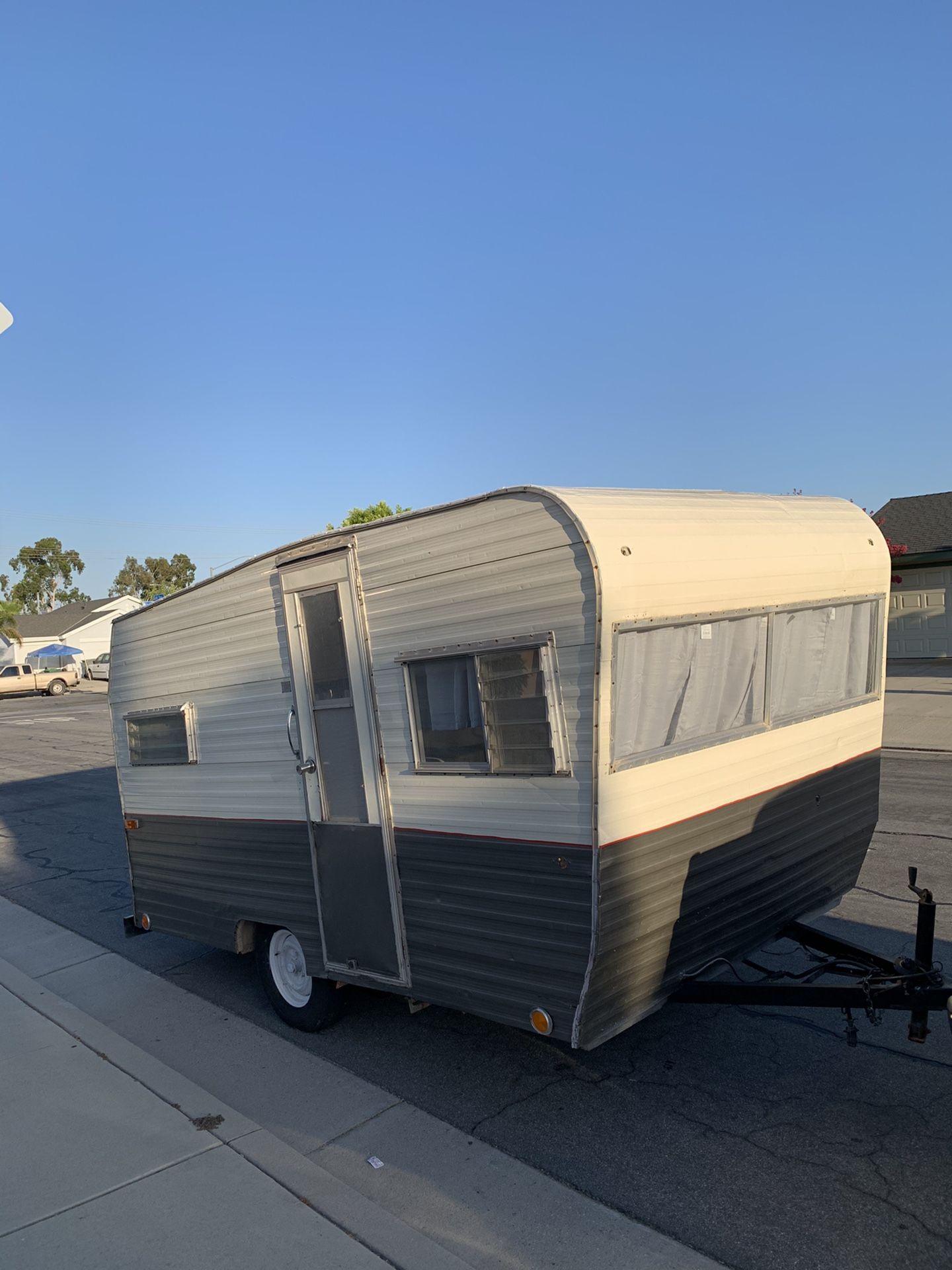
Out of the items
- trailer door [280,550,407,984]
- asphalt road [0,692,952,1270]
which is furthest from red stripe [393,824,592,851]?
asphalt road [0,692,952,1270]

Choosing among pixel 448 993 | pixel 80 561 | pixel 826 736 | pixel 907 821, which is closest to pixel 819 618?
pixel 826 736

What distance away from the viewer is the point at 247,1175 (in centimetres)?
429

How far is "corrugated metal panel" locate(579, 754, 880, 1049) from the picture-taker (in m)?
4.20

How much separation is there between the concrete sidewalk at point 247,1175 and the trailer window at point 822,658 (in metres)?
2.60

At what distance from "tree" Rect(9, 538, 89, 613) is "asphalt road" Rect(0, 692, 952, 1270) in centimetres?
10169

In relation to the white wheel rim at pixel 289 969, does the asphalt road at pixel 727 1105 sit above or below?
below

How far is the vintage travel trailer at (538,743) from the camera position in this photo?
13.7 ft

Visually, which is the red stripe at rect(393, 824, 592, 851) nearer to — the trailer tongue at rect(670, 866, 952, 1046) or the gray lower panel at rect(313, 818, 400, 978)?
the gray lower panel at rect(313, 818, 400, 978)

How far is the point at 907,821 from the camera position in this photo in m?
9.72

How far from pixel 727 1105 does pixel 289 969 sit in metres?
2.79

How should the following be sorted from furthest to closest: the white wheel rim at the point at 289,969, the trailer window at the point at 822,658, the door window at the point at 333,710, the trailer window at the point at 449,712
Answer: the white wheel rim at the point at 289,969, the door window at the point at 333,710, the trailer window at the point at 822,658, the trailer window at the point at 449,712

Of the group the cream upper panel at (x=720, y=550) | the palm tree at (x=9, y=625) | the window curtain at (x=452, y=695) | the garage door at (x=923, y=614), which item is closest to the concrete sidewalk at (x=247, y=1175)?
the window curtain at (x=452, y=695)

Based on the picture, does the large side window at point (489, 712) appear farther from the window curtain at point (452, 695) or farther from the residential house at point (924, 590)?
the residential house at point (924, 590)

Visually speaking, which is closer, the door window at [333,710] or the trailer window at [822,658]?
the trailer window at [822,658]
